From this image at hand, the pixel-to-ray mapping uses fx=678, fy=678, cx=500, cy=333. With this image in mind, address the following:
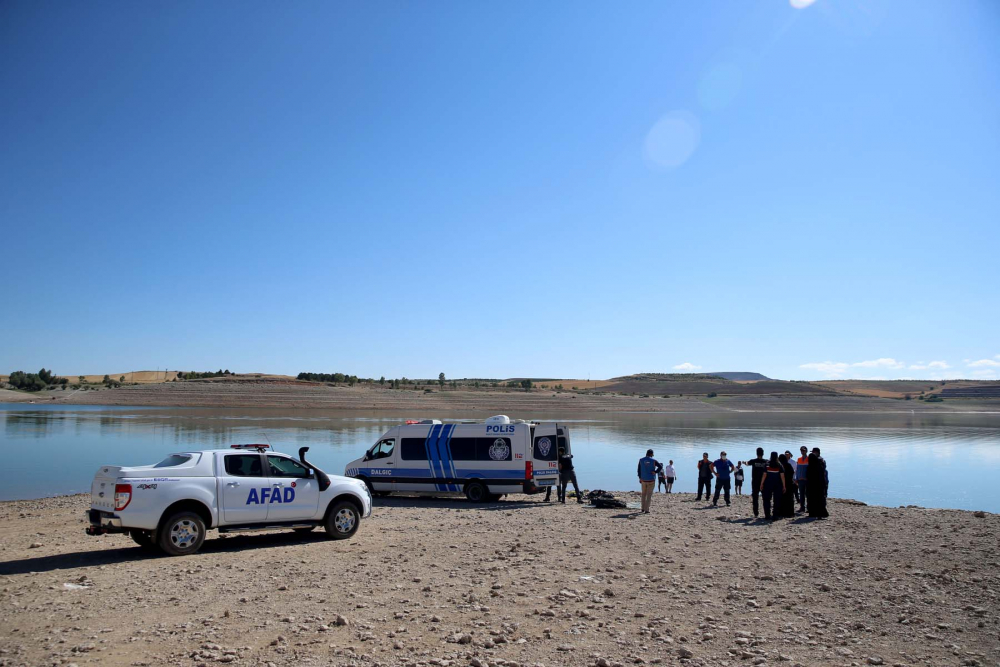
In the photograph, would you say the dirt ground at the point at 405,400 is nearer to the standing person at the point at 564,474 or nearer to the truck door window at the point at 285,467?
the standing person at the point at 564,474

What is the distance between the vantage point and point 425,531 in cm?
1387

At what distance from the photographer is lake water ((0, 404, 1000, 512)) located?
79.9 ft

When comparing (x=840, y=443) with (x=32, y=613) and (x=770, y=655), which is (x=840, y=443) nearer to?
(x=770, y=655)

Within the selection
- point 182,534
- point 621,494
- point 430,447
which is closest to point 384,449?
point 430,447

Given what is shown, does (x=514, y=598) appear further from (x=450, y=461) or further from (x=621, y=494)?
(x=621, y=494)

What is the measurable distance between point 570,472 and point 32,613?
14.2 metres

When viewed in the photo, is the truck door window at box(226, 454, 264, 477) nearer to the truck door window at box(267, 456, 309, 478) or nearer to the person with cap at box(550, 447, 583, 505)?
the truck door window at box(267, 456, 309, 478)

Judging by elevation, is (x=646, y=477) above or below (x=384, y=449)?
below

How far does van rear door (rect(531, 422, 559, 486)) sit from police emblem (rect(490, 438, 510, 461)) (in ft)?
2.49

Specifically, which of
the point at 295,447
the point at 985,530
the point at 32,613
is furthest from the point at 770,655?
the point at 295,447

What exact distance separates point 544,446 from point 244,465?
9707mm

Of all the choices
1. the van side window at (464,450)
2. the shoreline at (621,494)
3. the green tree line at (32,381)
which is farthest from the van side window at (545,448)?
the green tree line at (32,381)

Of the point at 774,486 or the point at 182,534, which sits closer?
the point at 182,534

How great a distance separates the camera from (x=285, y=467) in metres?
12.6
